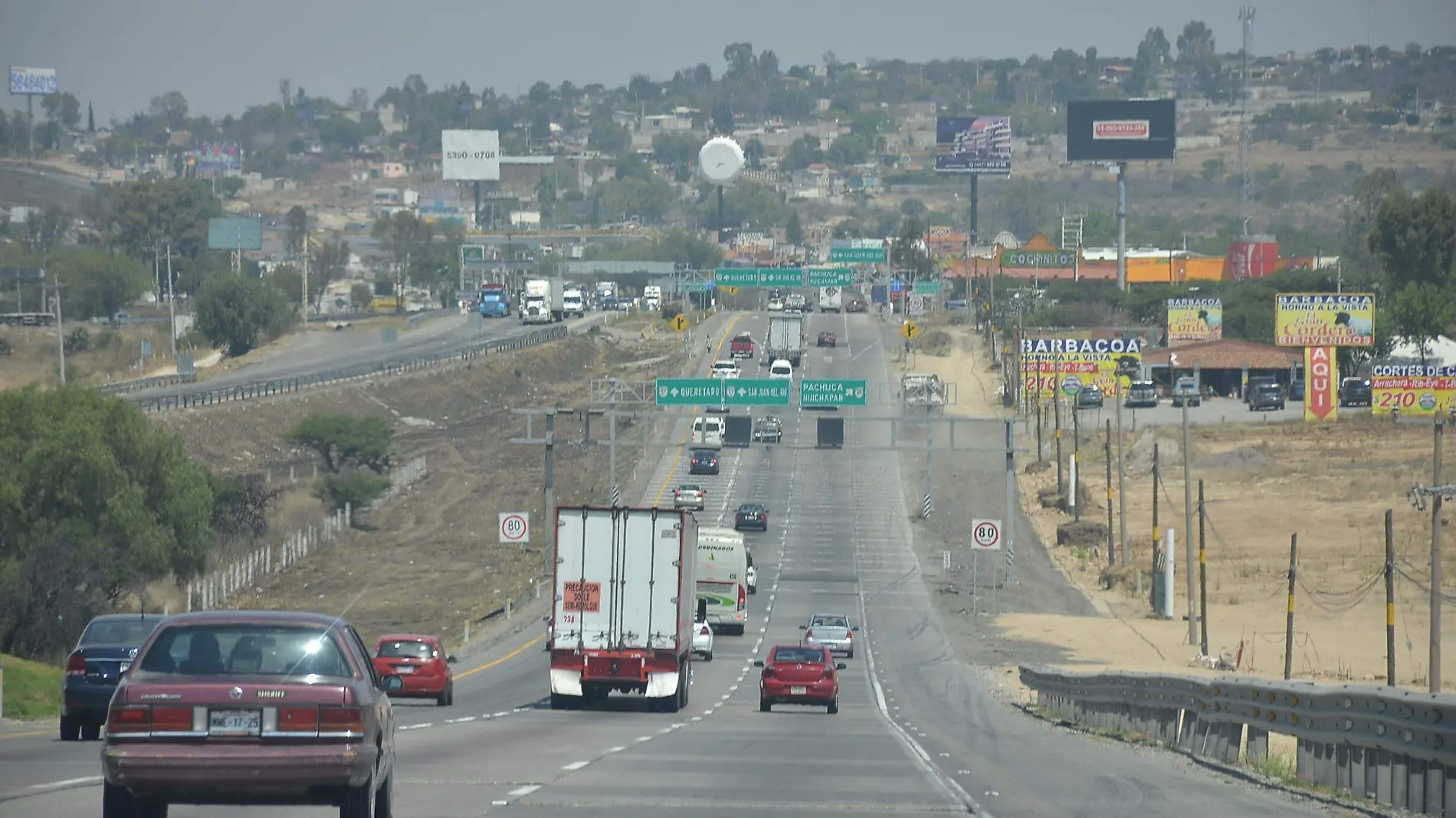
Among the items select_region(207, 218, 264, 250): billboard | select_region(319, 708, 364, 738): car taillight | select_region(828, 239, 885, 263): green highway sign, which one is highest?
select_region(207, 218, 264, 250): billboard

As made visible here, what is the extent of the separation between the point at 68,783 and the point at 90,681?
18.0ft

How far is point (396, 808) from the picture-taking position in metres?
14.9

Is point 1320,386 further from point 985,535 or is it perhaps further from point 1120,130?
point 1120,130

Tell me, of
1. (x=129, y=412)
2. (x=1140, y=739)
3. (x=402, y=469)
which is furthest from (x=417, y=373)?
(x=1140, y=739)

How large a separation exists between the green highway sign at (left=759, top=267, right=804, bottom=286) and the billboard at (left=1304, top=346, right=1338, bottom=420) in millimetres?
30776

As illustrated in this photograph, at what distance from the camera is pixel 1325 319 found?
296ft

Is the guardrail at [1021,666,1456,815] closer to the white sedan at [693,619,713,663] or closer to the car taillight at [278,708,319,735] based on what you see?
the car taillight at [278,708,319,735]

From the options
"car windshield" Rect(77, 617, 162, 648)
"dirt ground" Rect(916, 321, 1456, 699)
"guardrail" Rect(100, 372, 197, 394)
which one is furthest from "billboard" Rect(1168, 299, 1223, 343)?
"car windshield" Rect(77, 617, 162, 648)

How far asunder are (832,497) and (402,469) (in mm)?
21291

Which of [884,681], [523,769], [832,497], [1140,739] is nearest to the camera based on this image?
[523,769]

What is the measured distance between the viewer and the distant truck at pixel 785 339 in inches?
4624

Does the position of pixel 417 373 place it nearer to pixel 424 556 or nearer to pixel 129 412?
pixel 424 556

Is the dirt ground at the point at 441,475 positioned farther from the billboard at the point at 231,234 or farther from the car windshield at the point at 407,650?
the billboard at the point at 231,234

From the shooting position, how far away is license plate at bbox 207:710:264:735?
11.5 metres
